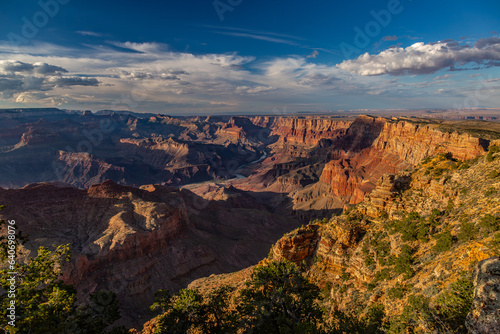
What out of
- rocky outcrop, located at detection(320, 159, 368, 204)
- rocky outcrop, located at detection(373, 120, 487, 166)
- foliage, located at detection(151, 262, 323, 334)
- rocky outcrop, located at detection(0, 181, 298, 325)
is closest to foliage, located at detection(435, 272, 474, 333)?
foliage, located at detection(151, 262, 323, 334)

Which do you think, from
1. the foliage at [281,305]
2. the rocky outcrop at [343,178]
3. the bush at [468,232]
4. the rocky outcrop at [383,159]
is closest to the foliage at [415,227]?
the bush at [468,232]

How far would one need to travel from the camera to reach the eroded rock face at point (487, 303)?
759 centimetres

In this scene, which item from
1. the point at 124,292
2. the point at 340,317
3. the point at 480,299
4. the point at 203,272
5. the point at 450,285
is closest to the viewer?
the point at 480,299

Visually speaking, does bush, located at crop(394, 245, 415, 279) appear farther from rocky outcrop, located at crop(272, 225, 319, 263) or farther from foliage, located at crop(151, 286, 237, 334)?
foliage, located at crop(151, 286, 237, 334)

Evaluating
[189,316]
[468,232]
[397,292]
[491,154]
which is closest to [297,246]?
[189,316]

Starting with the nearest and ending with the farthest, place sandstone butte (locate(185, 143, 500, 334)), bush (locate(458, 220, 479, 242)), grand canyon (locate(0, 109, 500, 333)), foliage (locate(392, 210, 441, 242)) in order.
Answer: sandstone butte (locate(185, 143, 500, 334))
bush (locate(458, 220, 479, 242))
grand canyon (locate(0, 109, 500, 333))
foliage (locate(392, 210, 441, 242))

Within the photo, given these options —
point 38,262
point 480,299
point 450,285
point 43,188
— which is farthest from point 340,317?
point 43,188

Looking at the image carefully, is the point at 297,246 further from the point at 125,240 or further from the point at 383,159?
the point at 383,159

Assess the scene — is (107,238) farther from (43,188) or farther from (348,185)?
(348,185)

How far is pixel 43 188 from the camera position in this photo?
71250 millimetres

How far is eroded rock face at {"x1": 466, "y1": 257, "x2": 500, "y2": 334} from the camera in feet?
24.9

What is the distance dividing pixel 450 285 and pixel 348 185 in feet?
381

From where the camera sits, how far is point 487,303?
782 centimetres

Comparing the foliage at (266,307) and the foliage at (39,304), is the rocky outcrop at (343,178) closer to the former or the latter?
the foliage at (266,307)
